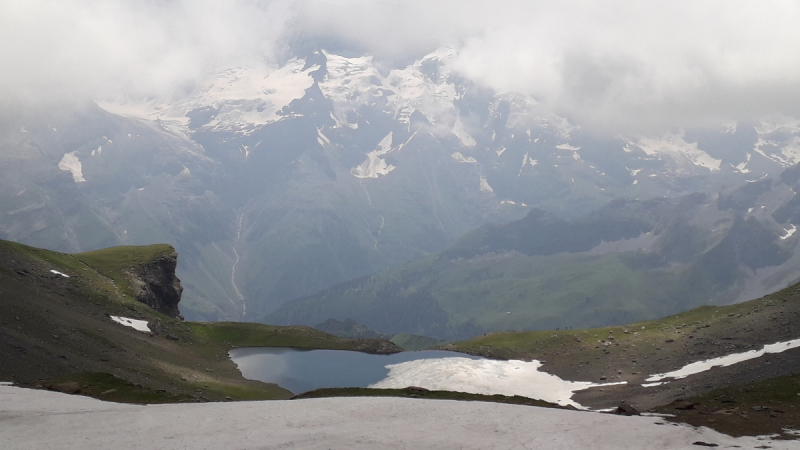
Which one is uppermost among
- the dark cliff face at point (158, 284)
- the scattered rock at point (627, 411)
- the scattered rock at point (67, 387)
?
the dark cliff face at point (158, 284)

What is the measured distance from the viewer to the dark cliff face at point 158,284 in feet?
418

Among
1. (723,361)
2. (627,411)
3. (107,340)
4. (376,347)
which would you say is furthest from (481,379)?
(107,340)

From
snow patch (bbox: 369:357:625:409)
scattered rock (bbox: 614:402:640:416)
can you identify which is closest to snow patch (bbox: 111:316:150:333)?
snow patch (bbox: 369:357:625:409)

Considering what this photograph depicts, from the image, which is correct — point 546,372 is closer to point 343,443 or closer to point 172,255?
point 343,443

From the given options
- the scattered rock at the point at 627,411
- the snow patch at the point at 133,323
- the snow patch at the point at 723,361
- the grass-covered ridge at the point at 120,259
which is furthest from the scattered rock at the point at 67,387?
the grass-covered ridge at the point at 120,259

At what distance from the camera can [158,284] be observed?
13725 centimetres

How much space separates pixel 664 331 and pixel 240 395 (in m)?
76.9

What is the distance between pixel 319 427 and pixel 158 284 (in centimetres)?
11241

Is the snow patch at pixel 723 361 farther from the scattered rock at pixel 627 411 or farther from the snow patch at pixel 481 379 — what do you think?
the scattered rock at pixel 627 411

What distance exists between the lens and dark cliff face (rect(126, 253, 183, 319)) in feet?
418

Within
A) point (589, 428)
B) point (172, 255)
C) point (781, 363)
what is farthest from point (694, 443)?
point (172, 255)

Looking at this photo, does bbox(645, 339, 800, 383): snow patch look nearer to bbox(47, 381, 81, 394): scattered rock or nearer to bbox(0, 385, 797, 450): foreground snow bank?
bbox(0, 385, 797, 450): foreground snow bank

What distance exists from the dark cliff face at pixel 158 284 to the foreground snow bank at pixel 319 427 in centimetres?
8760

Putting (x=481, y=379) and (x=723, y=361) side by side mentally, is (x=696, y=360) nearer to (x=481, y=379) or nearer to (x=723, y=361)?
(x=723, y=361)
